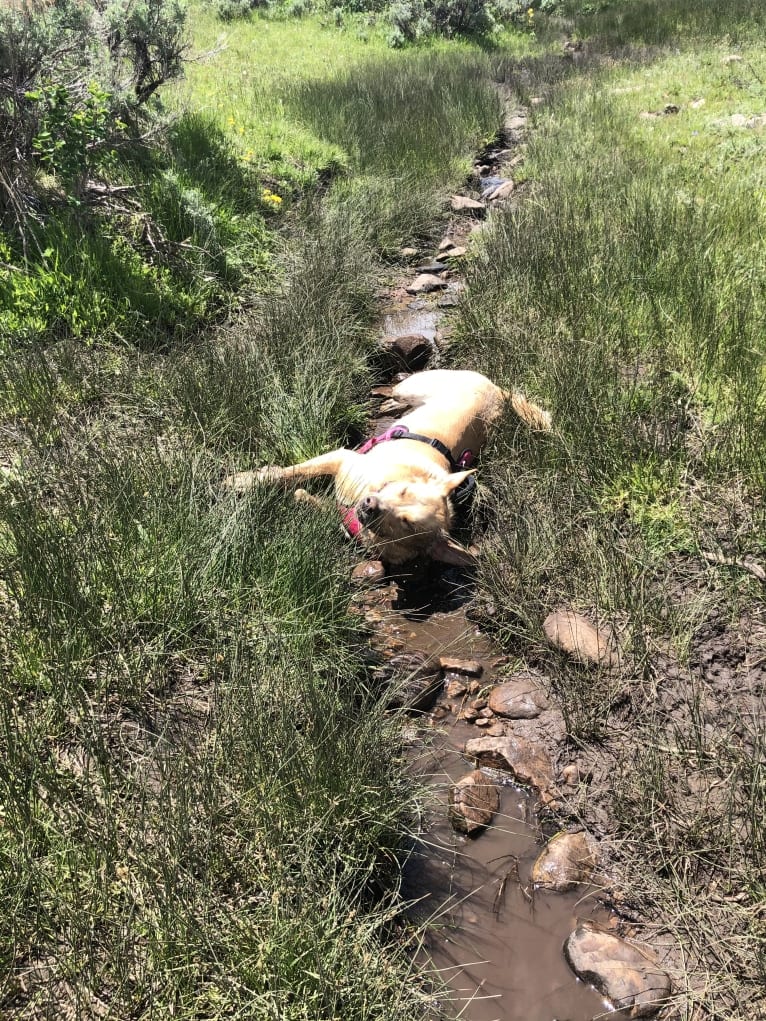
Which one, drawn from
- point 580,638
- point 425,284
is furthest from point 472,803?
point 425,284

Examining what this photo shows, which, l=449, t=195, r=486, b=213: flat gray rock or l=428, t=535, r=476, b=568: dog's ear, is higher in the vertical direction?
l=449, t=195, r=486, b=213: flat gray rock

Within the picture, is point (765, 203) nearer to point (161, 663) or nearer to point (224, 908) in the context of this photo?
point (161, 663)

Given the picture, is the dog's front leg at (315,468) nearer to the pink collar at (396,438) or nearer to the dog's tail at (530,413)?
the pink collar at (396,438)

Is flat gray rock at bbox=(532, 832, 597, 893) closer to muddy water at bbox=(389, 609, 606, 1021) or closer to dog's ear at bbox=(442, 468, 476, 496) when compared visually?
muddy water at bbox=(389, 609, 606, 1021)

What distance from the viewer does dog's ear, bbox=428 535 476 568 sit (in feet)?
12.6

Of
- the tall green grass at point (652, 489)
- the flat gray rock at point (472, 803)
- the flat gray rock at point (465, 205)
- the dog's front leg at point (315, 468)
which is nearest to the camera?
the tall green grass at point (652, 489)

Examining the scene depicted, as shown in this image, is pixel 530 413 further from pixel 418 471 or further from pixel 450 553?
pixel 450 553

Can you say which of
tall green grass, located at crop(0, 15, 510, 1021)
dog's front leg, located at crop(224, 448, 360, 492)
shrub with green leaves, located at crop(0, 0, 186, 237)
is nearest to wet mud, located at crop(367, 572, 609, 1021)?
tall green grass, located at crop(0, 15, 510, 1021)

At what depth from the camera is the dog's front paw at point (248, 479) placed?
3.71 metres

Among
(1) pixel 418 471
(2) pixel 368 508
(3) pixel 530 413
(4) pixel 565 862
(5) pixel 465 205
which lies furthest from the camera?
(5) pixel 465 205

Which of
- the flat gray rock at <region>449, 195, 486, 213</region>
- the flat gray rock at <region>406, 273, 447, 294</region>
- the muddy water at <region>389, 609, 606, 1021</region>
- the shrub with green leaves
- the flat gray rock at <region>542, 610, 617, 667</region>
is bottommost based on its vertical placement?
the muddy water at <region>389, 609, 606, 1021</region>

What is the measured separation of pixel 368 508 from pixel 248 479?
66cm

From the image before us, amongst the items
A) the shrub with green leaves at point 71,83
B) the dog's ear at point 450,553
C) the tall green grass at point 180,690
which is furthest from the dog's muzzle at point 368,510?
the shrub with green leaves at point 71,83

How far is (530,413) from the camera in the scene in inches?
178
